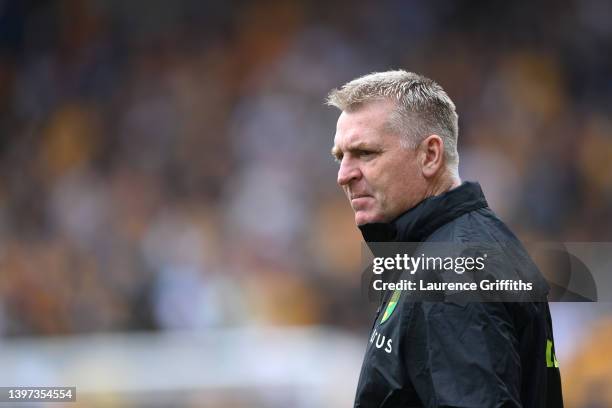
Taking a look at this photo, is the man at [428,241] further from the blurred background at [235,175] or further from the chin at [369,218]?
the blurred background at [235,175]

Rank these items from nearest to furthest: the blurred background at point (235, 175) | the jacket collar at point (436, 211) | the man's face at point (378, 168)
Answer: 1. the jacket collar at point (436, 211)
2. the man's face at point (378, 168)
3. the blurred background at point (235, 175)

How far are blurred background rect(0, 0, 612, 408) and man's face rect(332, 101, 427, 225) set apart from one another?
3.88 metres

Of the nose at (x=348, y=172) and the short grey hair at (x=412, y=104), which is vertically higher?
the short grey hair at (x=412, y=104)

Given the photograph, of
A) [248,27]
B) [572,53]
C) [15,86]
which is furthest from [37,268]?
[572,53]

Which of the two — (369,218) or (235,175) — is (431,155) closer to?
(369,218)

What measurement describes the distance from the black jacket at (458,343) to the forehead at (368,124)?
201 mm

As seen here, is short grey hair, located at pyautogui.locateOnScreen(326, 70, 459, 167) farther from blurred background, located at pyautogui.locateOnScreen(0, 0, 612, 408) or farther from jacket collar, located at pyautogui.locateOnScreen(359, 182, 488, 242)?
blurred background, located at pyautogui.locateOnScreen(0, 0, 612, 408)

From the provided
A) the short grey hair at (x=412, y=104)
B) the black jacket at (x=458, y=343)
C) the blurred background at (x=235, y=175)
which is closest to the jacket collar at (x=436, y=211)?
the black jacket at (x=458, y=343)

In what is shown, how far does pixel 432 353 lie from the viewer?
70.3 inches

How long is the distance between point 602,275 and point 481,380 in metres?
2.76

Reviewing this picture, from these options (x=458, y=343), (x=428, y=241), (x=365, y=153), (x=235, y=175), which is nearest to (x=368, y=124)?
(x=365, y=153)

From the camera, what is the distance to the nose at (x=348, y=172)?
217cm

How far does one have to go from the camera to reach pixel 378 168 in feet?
7.02

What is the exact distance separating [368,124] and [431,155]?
158 mm
